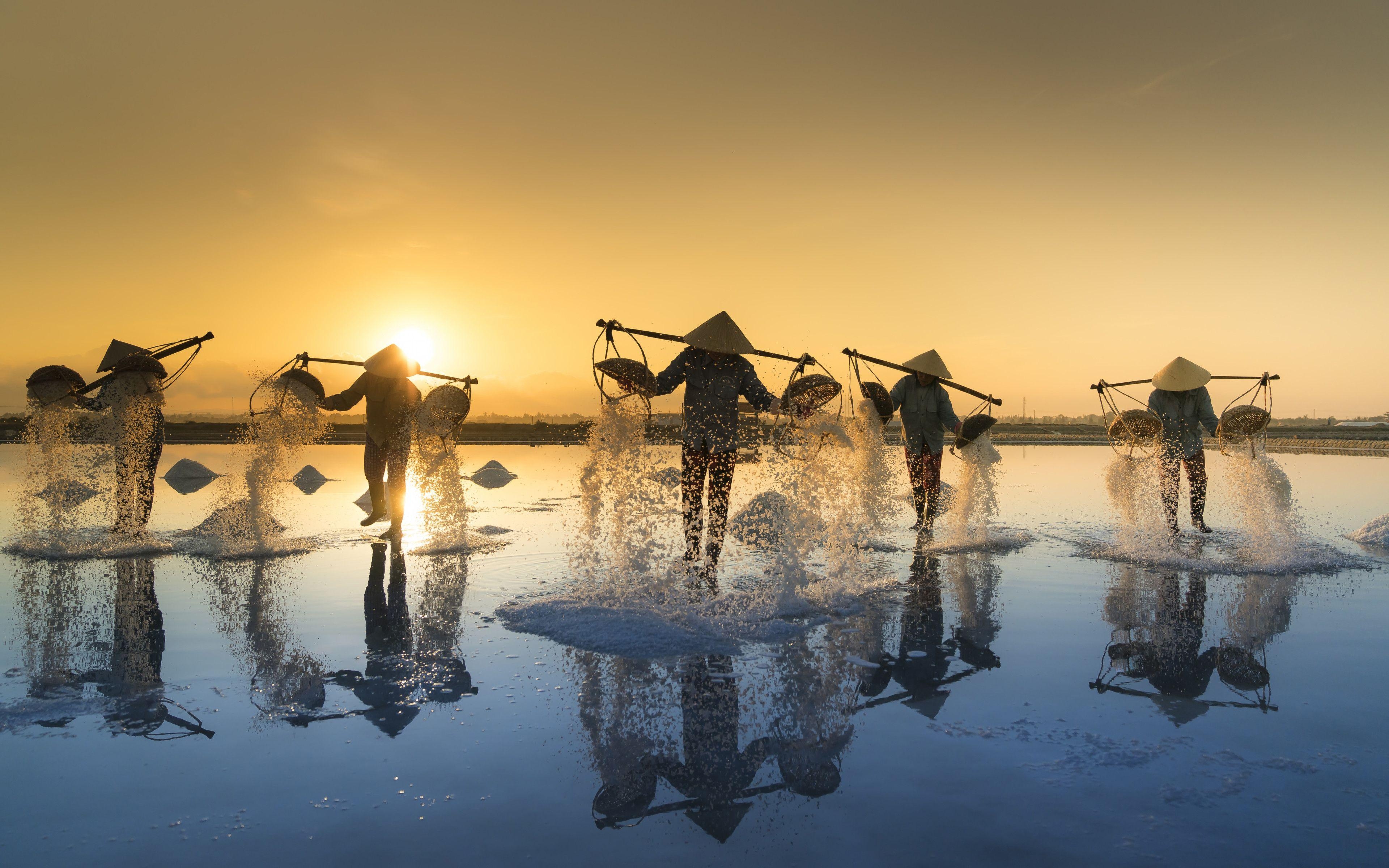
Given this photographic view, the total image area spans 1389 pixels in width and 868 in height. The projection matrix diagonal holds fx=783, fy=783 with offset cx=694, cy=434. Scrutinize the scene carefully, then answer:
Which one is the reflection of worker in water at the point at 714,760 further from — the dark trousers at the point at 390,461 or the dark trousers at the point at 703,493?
the dark trousers at the point at 390,461

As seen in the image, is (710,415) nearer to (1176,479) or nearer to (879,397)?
(879,397)

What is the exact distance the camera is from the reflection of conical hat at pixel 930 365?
9461 millimetres

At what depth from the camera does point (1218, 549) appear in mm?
8641

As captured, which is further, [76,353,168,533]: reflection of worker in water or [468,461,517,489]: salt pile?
[468,461,517,489]: salt pile

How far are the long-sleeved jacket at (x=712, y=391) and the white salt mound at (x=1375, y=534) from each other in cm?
768

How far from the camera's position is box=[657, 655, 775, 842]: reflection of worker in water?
2.71 metres

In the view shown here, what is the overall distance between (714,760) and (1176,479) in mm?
8596

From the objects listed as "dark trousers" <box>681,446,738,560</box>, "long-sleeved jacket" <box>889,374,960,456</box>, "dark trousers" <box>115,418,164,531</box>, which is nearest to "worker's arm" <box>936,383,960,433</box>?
"long-sleeved jacket" <box>889,374,960,456</box>

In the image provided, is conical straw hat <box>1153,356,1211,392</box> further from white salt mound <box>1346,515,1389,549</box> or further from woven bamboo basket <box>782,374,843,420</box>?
woven bamboo basket <box>782,374,843,420</box>

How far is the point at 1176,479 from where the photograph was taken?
945cm

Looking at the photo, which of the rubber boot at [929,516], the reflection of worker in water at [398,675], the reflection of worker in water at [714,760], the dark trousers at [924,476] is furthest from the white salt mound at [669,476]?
the rubber boot at [929,516]

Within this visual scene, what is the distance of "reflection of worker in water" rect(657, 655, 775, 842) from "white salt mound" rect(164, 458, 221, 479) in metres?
17.7

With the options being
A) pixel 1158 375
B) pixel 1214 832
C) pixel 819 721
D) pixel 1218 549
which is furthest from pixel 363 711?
pixel 1158 375

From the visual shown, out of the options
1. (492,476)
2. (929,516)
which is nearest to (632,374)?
(929,516)
